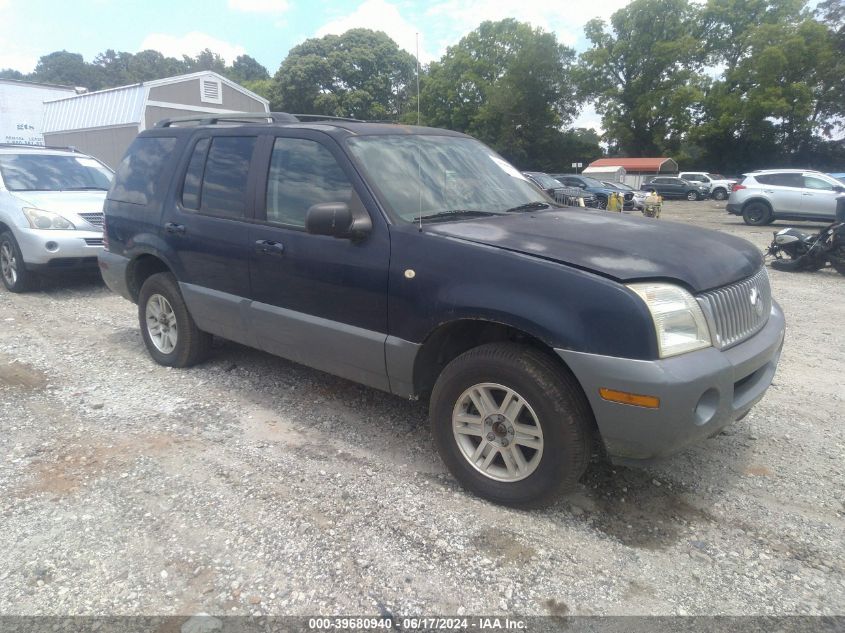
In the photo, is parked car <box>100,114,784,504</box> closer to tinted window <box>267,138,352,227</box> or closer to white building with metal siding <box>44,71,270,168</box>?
tinted window <box>267,138,352,227</box>

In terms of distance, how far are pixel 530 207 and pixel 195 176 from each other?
8.16ft

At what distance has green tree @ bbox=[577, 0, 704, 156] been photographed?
4894 centimetres

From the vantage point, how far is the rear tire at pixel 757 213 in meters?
19.2

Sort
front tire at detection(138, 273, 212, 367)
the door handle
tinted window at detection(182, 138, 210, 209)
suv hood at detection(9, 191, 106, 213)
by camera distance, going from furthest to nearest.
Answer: suv hood at detection(9, 191, 106, 213), front tire at detection(138, 273, 212, 367), tinted window at detection(182, 138, 210, 209), the door handle

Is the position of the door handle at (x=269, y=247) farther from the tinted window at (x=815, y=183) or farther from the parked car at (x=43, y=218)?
the tinted window at (x=815, y=183)

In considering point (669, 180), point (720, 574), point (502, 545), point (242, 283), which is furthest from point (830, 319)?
point (669, 180)

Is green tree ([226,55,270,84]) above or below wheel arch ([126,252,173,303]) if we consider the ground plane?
above

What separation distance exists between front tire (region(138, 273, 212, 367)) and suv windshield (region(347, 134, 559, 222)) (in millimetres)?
2117

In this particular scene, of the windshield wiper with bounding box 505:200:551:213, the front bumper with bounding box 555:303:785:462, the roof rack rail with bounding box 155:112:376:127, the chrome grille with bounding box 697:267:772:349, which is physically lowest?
the front bumper with bounding box 555:303:785:462

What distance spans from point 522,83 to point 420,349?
50078 millimetres

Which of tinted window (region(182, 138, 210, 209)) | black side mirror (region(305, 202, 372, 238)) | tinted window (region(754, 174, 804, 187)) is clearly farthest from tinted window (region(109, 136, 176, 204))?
tinted window (region(754, 174, 804, 187))

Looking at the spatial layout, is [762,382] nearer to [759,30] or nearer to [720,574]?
[720,574]

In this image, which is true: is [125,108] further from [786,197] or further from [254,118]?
[786,197]

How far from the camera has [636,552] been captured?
284 centimetres
